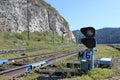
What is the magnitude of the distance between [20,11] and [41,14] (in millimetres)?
18210

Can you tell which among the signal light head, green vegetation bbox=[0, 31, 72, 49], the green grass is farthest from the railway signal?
green vegetation bbox=[0, 31, 72, 49]

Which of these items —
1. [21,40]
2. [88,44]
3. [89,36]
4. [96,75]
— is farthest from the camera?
[21,40]

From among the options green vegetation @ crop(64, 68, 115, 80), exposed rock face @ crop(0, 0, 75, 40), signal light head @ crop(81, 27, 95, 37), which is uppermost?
exposed rock face @ crop(0, 0, 75, 40)

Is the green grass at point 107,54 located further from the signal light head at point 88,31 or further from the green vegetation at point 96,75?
the green vegetation at point 96,75

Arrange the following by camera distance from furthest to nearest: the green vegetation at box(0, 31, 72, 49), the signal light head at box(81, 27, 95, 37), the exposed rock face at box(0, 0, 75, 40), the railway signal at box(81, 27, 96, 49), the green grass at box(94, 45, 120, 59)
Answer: the exposed rock face at box(0, 0, 75, 40) < the green vegetation at box(0, 31, 72, 49) < the green grass at box(94, 45, 120, 59) < the railway signal at box(81, 27, 96, 49) < the signal light head at box(81, 27, 95, 37)

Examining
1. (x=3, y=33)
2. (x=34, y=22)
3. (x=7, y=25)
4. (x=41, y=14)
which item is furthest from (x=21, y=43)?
(x=41, y=14)

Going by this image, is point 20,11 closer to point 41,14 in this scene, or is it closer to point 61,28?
point 41,14

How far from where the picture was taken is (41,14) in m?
110

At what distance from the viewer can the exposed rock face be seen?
277 feet

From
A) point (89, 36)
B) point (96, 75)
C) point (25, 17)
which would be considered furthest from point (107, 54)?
point (25, 17)

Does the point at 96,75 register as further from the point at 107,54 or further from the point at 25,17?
the point at 25,17

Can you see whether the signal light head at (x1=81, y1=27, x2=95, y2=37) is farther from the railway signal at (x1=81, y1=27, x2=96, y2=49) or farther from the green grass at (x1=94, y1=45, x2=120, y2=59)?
the green grass at (x1=94, y1=45, x2=120, y2=59)

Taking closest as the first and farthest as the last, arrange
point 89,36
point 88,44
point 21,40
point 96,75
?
point 96,75 → point 89,36 → point 88,44 → point 21,40

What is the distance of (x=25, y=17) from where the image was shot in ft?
313
